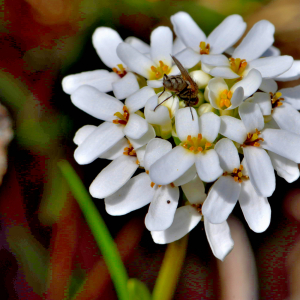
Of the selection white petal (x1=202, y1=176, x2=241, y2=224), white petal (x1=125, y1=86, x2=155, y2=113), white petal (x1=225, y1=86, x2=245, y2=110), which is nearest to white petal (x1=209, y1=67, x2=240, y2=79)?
white petal (x1=225, y1=86, x2=245, y2=110)

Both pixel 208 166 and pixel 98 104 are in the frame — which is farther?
pixel 98 104

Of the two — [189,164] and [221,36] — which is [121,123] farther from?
[221,36]

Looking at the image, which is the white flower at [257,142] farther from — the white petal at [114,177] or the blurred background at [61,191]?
the blurred background at [61,191]

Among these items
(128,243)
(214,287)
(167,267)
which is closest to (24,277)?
(128,243)

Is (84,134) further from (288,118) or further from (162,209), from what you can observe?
(288,118)

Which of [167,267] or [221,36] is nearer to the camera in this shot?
[221,36]

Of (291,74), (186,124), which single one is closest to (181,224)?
(186,124)
